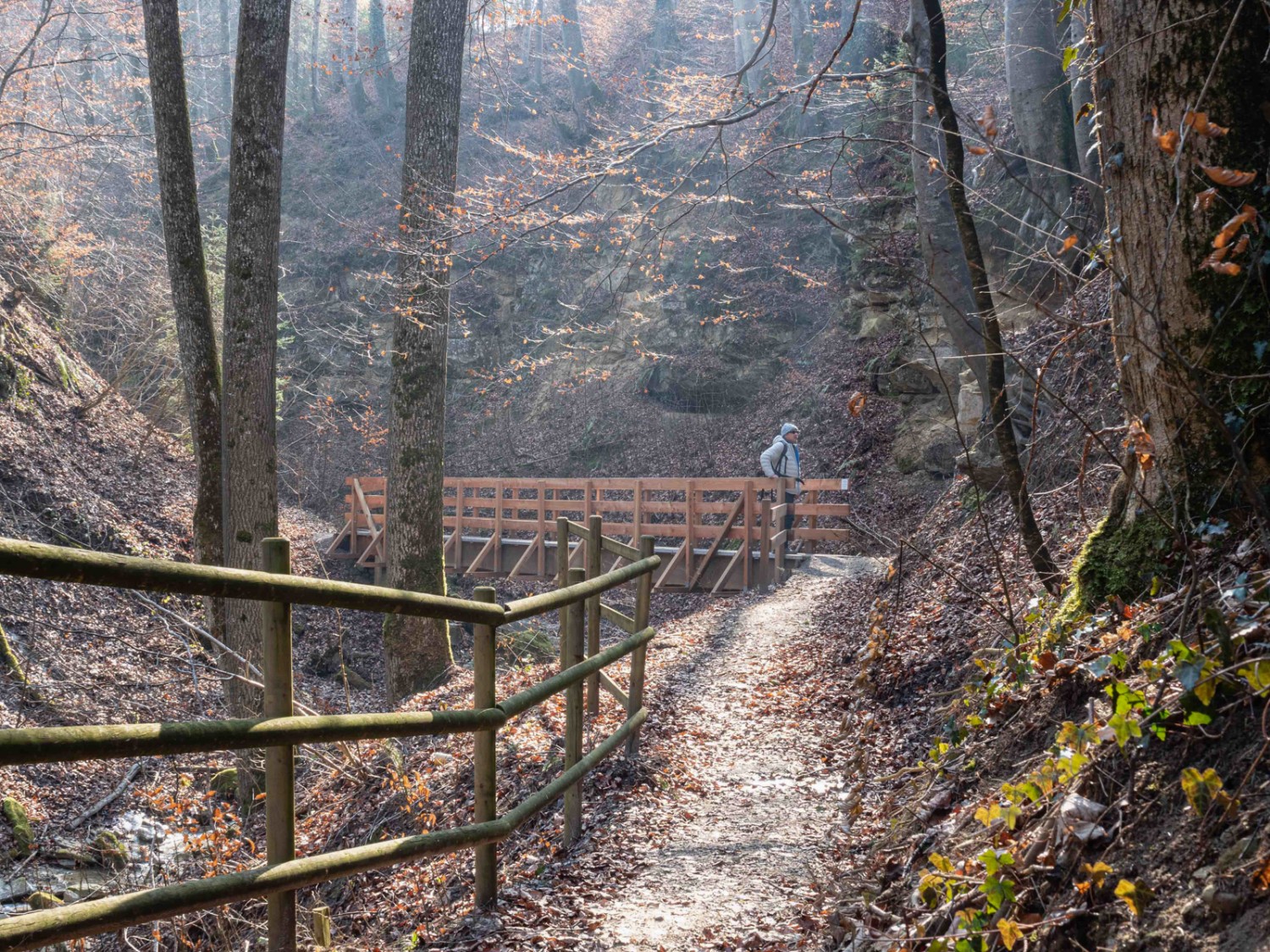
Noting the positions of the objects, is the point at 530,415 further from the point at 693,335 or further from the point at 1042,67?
the point at 1042,67

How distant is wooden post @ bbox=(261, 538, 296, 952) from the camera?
2.86 m

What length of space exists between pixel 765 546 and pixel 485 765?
11106 mm

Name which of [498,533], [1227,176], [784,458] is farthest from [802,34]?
[1227,176]

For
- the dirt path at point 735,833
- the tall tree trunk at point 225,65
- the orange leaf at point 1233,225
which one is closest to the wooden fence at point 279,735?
the dirt path at point 735,833

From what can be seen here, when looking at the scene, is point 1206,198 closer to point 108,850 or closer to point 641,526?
point 108,850

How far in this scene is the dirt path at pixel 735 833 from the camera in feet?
13.0

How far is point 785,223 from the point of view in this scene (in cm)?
2384

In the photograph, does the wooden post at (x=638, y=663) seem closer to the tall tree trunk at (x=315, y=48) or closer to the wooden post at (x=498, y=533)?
the wooden post at (x=498, y=533)

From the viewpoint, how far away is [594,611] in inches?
224

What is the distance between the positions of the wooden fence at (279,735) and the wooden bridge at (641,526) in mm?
9274

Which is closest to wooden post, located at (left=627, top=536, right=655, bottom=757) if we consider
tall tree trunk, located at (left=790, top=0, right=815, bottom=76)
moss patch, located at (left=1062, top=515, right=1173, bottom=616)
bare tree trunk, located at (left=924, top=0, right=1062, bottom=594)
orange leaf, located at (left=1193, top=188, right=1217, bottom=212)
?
bare tree trunk, located at (left=924, top=0, right=1062, bottom=594)

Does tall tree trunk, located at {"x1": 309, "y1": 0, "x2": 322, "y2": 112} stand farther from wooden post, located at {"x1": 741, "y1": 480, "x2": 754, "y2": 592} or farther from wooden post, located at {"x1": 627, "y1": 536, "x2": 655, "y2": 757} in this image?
wooden post, located at {"x1": 627, "y1": 536, "x2": 655, "y2": 757}

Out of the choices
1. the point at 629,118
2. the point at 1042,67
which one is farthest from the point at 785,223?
the point at 1042,67

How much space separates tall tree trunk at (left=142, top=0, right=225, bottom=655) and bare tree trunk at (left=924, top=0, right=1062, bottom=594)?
7.57m
